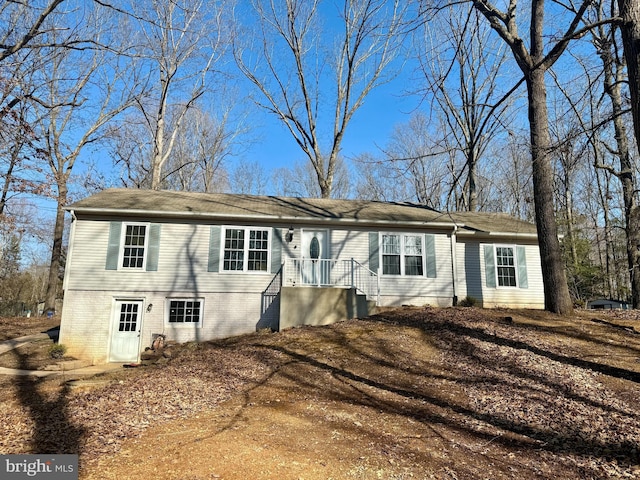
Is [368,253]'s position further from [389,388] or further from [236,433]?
[236,433]

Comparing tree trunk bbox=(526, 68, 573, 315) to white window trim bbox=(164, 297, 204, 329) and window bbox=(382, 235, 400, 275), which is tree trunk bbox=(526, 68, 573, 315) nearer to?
window bbox=(382, 235, 400, 275)

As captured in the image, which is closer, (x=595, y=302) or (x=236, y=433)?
(x=236, y=433)

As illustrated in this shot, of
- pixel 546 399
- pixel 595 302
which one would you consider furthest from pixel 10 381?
pixel 595 302

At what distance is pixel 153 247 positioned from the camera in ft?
41.3

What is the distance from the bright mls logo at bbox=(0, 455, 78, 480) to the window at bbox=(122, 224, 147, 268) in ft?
28.9

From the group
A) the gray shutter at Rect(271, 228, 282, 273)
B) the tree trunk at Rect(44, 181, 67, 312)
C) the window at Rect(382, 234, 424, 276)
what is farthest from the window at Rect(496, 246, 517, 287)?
the tree trunk at Rect(44, 181, 67, 312)

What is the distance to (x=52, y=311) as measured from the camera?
822 inches

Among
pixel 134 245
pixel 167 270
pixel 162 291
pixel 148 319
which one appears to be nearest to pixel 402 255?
pixel 167 270

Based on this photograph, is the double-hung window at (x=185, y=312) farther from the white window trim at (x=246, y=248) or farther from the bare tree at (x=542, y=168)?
the bare tree at (x=542, y=168)

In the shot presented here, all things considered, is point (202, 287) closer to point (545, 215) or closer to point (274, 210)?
point (274, 210)

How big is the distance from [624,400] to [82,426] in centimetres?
777

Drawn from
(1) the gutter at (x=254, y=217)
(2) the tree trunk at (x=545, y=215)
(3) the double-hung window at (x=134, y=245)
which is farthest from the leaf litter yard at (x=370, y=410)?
(1) the gutter at (x=254, y=217)

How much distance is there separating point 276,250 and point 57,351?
7.09 meters

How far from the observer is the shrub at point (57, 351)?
1130cm
